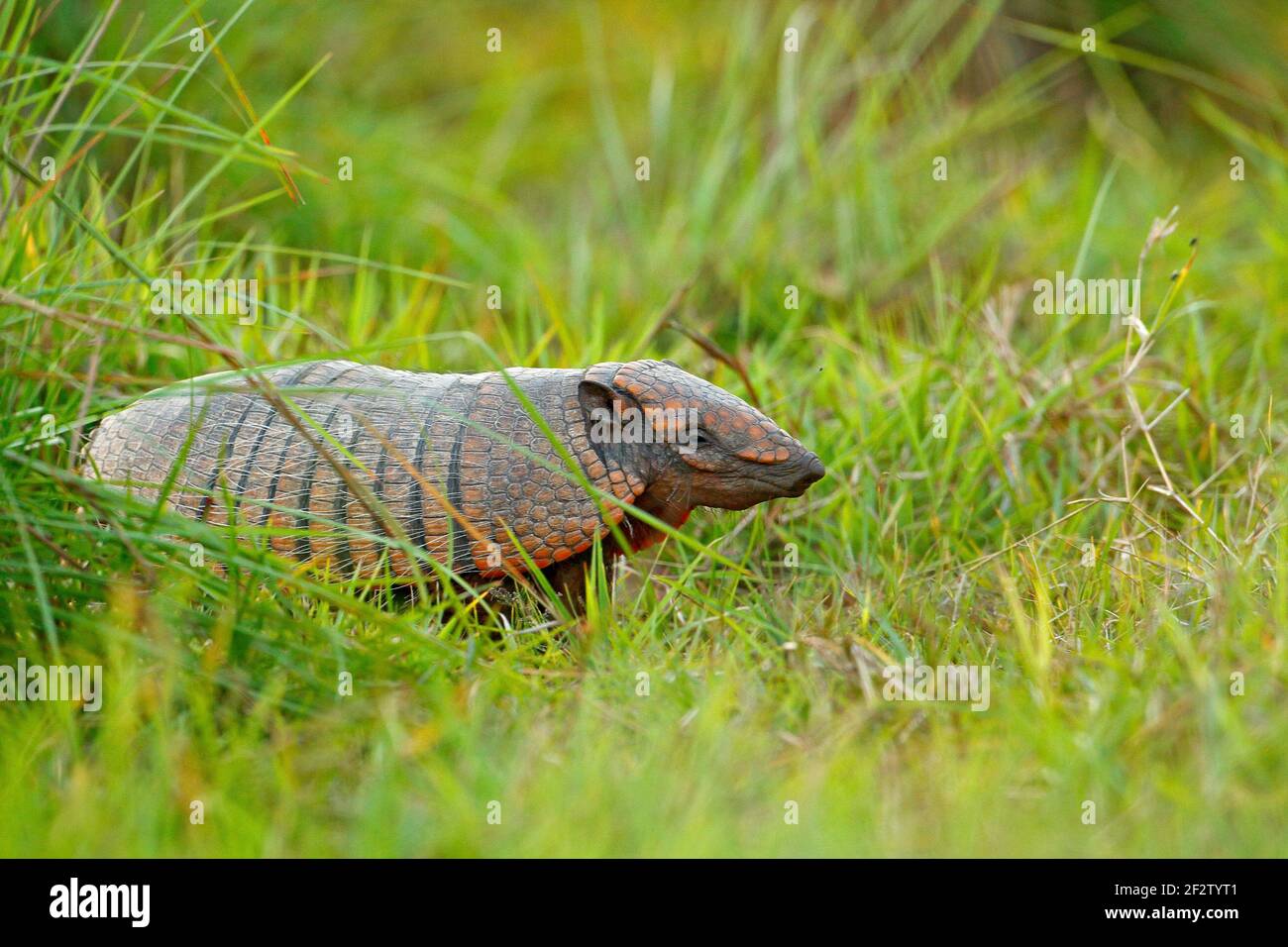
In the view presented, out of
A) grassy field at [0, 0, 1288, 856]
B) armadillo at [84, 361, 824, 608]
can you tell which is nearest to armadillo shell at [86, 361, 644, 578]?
armadillo at [84, 361, 824, 608]

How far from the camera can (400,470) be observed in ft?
11.8

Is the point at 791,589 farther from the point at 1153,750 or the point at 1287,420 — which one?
the point at 1287,420

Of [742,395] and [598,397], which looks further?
[742,395]

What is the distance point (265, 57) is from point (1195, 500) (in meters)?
4.73

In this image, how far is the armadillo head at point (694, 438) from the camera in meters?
3.58

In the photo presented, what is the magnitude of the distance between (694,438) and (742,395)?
126cm

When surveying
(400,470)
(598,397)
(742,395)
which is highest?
(742,395)

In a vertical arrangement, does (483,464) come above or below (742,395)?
below

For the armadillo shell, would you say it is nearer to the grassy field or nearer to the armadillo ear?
the armadillo ear

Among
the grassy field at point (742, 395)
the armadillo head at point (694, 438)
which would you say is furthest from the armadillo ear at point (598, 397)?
the grassy field at point (742, 395)

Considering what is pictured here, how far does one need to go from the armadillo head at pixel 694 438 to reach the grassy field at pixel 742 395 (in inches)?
14.0

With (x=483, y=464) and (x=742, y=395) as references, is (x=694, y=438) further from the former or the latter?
(x=742, y=395)

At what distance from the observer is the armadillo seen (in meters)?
3.57

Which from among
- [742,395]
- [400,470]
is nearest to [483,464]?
[400,470]
